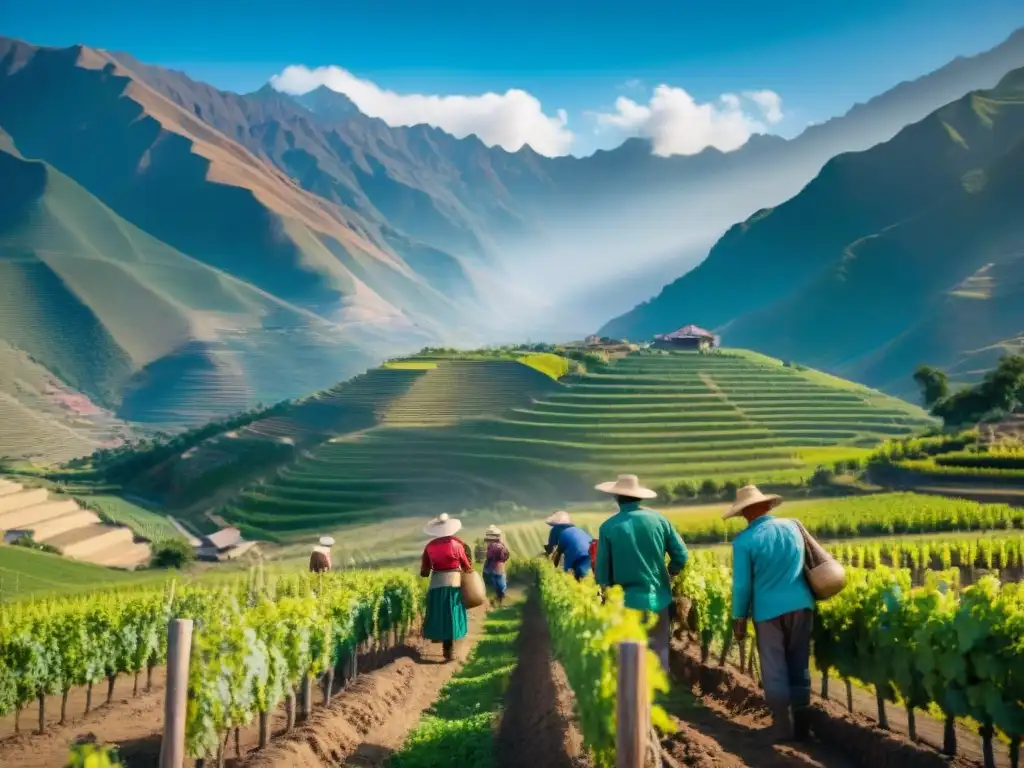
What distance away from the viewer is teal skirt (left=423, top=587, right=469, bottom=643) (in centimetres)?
1350

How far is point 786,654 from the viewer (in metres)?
8.38

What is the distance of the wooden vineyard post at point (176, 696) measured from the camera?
5953 millimetres

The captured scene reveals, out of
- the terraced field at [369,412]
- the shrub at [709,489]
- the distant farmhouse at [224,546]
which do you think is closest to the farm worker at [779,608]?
the shrub at [709,489]

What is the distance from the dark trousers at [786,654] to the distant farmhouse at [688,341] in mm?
82916

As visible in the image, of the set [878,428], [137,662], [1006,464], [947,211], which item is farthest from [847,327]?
[137,662]

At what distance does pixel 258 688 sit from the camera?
8906 mm

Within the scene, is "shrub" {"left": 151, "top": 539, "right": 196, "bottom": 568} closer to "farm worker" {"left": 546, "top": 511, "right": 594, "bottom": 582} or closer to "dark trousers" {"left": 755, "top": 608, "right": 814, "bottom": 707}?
"farm worker" {"left": 546, "top": 511, "right": 594, "bottom": 582}

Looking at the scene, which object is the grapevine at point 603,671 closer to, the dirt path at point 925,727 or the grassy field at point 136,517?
the dirt path at point 925,727

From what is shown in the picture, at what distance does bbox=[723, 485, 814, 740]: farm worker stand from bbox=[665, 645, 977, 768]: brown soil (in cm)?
28

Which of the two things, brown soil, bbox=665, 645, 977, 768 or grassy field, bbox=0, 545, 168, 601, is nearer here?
brown soil, bbox=665, 645, 977, 768

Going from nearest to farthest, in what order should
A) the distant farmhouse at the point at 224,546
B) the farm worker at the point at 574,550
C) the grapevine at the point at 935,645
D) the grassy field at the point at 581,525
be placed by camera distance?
the grapevine at the point at 935,645, the farm worker at the point at 574,550, the grassy field at the point at 581,525, the distant farmhouse at the point at 224,546

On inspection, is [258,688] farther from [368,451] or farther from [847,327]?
[847,327]

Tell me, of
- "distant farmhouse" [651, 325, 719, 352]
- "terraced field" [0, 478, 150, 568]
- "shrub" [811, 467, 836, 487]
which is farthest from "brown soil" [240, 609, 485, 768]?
"distant farmhouse" [651, 325, 719, 352]

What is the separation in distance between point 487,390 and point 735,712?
72495 mm
